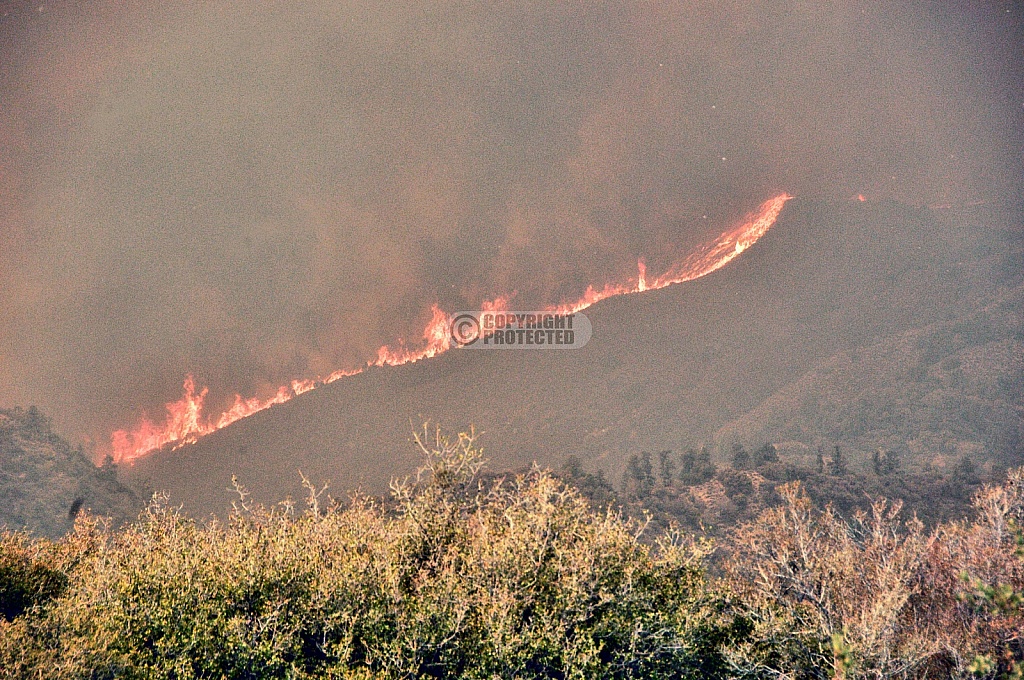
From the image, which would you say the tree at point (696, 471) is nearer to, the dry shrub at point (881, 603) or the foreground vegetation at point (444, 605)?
the dry shrub at point (881, 603)

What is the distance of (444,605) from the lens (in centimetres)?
2100

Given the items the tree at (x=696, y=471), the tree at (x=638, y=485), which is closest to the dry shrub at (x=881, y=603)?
the tree at (x=638, y=485)

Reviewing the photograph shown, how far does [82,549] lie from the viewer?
29672 mm

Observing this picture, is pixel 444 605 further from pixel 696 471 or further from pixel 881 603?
pixel 696 471

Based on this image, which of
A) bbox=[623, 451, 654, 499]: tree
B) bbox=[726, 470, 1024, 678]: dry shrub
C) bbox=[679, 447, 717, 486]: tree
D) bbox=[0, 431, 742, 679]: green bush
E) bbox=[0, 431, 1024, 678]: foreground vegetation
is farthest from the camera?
bbox=[679, 447, 717, 486]: tree

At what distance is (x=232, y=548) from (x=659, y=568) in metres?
18.8

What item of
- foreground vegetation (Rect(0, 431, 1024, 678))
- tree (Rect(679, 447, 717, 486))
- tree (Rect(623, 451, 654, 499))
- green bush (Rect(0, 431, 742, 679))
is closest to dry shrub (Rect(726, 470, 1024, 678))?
foreground vegetation (Rect(0, 431, 1024, 678))

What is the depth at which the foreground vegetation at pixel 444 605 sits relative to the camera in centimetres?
1939

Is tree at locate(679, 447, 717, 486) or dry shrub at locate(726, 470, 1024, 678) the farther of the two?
tree at locate(679, 447, 717, 486)

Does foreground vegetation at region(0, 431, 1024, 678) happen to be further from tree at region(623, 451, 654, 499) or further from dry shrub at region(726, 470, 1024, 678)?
tree at region(623, 451, 654, 499)

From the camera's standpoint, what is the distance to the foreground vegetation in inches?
763

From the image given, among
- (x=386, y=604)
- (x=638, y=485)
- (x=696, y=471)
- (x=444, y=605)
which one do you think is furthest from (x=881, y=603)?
(x=696, y=471)

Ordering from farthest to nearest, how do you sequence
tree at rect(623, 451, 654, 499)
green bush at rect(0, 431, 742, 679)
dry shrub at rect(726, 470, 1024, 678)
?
1. tree at rect(623, 451, 654, 499)
2. dry shrub at rect(726, 470, 1024, 678)
3. green bush at rect(0, 431, 742, 679)

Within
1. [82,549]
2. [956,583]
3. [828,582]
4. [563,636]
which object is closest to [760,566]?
[828,582]
